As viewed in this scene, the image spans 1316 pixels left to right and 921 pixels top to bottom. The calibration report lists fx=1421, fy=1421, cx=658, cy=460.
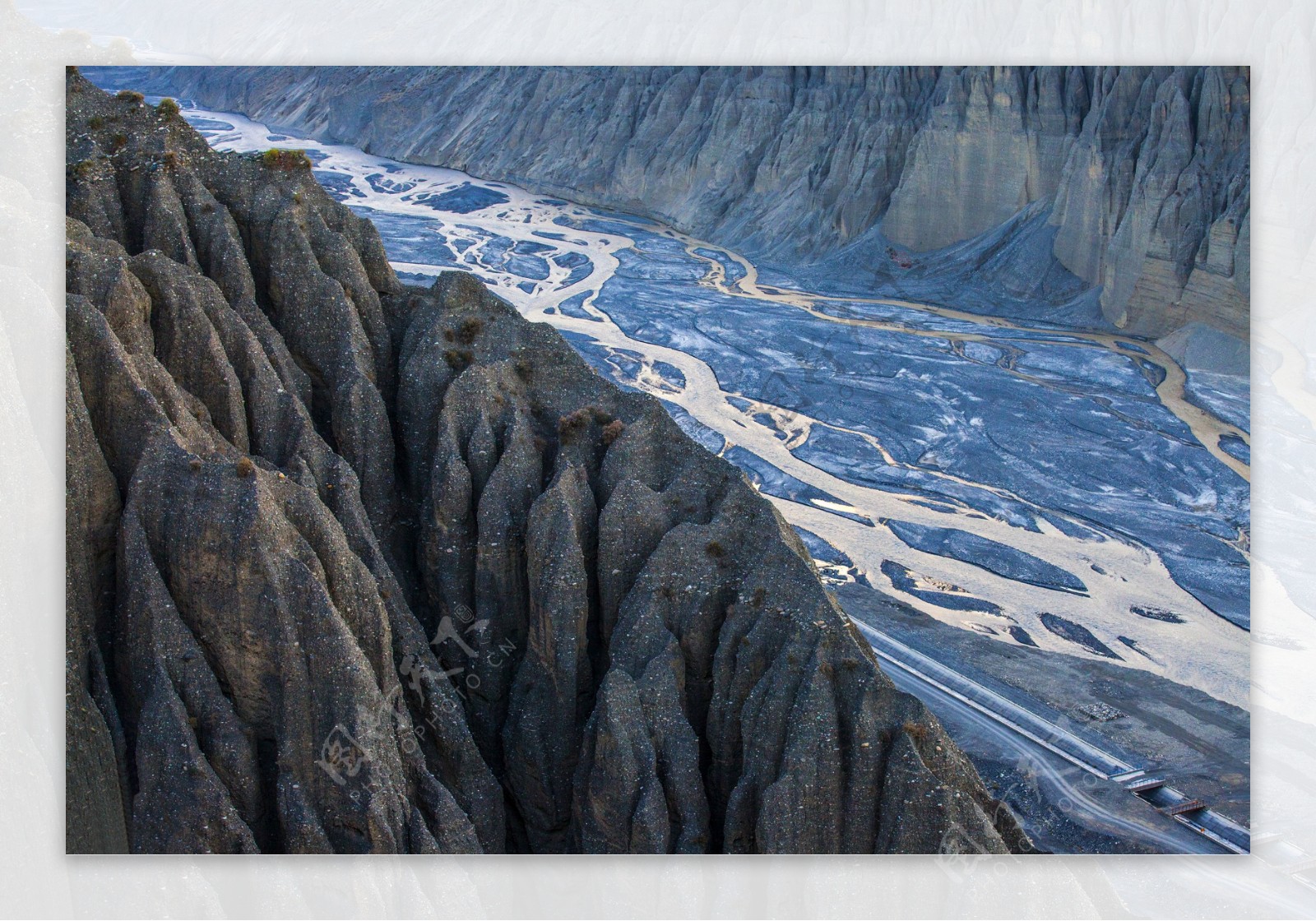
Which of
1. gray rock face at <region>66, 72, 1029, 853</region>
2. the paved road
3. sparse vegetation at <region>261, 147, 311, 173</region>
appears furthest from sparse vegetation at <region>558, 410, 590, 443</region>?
the paved road

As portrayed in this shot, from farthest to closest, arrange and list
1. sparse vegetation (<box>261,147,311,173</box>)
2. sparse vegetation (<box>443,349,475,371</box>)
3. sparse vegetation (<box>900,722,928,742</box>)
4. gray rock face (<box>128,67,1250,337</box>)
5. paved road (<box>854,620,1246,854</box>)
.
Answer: gray rock face (<box>128,67,1250,337</box>), paved road (<box>854,620,1246,854</box>), sparse vegetation (<box>261,147,311,173</box>), sparse vegetation (<box>443,349,475,371</box>), sparse vegetation (<box>900,722,928,742</box>)

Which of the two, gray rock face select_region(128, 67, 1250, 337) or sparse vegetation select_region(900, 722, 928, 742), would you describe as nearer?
sparse vegetation select_region(900, 722, 928, 742)

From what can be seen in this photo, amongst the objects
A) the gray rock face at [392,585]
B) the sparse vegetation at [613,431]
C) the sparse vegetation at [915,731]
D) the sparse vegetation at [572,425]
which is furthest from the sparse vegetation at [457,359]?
the sparse vegetation at [915,731]

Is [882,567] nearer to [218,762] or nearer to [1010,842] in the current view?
[1010,842]

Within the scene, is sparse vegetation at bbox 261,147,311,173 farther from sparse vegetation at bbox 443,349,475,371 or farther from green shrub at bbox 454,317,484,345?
sparse vegetation at bbox 443,349,475,371

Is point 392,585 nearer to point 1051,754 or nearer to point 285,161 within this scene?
point 285,161

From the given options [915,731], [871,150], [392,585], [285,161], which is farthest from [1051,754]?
[871,150]

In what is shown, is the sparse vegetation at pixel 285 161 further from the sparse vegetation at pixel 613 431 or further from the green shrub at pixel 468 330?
the sparse vegetation at pixel 613 431
